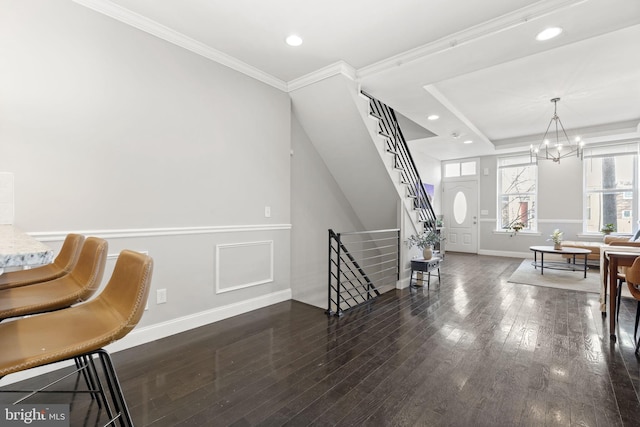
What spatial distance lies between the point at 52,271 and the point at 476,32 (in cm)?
367

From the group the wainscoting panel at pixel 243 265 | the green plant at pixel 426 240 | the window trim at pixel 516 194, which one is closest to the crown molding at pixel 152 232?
the wainscoting panel at pixel 243 265

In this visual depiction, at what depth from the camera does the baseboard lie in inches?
84.8

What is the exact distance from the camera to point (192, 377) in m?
2.12

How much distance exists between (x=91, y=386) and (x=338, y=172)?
12.1ft

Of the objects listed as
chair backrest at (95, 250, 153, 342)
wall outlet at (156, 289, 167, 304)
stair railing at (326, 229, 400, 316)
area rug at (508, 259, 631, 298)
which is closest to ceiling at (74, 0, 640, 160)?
stair railing at (326, 229, 400, 316)

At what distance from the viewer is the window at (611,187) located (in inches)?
A: 252

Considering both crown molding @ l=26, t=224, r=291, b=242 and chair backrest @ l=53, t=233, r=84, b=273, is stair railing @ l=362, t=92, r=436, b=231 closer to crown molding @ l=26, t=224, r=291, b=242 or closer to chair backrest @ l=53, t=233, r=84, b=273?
crown molding @ l=26, t=224, r=291, b=242

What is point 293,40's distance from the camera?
2.88 meters

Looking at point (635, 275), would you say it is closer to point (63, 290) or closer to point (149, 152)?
point (63, 290)

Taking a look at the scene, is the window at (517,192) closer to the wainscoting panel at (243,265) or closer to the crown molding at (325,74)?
the crown molding at (325,74)

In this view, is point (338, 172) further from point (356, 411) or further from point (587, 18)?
point (356, 411)

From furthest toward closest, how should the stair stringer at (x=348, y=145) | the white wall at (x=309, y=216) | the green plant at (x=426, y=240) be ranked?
the green plant at (x=426, y=240)
the white wall at (x=309, y=216)
the stair stringer at (x=348, y=145)

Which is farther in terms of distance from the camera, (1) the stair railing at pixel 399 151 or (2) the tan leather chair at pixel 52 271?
(1) the stair railing at pixel 399 151

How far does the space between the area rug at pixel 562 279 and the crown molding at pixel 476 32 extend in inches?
152
